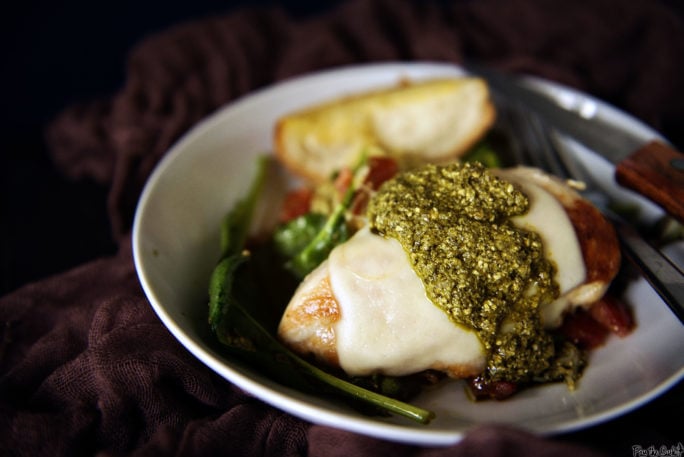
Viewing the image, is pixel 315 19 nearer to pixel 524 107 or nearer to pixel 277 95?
pixel 277 95

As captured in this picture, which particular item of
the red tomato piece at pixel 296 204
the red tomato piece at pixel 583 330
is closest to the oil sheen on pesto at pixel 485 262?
the red tomato piece at pixel 583 330

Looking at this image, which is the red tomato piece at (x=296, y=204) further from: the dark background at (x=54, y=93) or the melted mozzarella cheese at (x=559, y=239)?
the melted mozzarella cheese at (x=559, y=239)

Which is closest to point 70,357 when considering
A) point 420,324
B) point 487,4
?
point 420,324

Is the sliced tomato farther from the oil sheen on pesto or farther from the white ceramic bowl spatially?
the oil sheen on pesto

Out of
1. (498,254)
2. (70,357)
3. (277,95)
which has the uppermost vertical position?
(498,254)

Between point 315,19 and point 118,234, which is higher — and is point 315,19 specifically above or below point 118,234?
above

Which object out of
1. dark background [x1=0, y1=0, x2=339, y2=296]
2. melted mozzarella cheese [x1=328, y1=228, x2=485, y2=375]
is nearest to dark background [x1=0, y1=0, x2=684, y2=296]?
dark background [x1=0, y1=0, x2=339, y2=296]

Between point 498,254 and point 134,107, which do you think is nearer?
point 498,254
